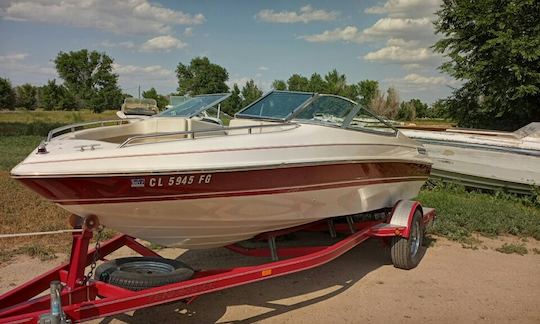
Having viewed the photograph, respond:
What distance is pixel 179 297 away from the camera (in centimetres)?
357

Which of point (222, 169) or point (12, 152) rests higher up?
point (222, 169)

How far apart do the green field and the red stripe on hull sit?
2566 mm

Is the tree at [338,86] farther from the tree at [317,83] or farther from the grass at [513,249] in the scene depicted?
the grass at [513,249]

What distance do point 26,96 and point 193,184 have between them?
75475 millimetres

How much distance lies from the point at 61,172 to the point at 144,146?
1.91ft

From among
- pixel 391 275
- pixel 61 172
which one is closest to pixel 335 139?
pixel 391 275

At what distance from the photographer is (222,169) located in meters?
3.76

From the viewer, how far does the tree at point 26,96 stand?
69.6m

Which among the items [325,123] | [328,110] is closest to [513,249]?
[328,110]

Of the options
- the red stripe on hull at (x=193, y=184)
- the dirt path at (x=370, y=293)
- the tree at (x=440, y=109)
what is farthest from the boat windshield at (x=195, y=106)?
the tree at (x=440, y=109)

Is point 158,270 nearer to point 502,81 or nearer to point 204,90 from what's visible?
point 502,81

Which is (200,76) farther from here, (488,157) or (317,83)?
(488,157)

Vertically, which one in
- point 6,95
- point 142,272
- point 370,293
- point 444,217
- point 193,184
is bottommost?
point 370,293

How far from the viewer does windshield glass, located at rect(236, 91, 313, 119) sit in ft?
16.4
